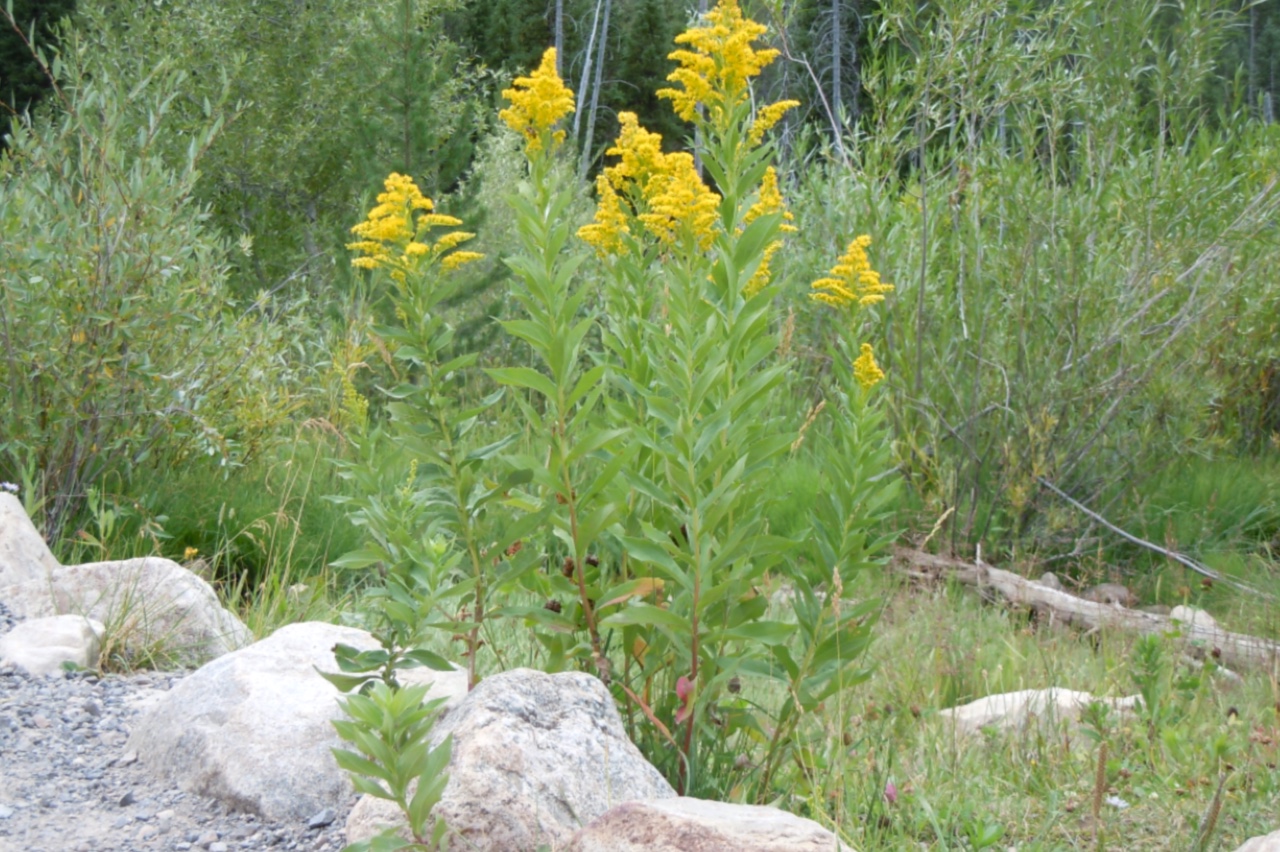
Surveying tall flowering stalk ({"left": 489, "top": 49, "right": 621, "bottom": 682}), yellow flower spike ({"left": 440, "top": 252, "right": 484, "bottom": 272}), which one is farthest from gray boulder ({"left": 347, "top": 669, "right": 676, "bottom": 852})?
yellow flower spike ({"left": 440, "top": 252, "right": 484, "bottom": 272})

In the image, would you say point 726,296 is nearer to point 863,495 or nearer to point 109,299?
point 863,495

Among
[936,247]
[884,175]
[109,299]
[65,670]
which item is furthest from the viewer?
[936,247]

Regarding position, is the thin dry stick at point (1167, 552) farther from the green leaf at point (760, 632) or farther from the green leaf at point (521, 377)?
the green leaf at point (521, 377)

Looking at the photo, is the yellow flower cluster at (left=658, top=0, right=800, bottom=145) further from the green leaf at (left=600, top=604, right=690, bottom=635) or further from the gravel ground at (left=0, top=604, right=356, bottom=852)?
the gravel ground at (left=0, top=604, right=356, bottom=852)

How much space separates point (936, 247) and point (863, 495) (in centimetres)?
366

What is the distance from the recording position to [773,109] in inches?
98.4

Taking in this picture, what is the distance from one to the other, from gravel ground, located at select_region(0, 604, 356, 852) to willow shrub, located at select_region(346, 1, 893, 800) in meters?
0.60

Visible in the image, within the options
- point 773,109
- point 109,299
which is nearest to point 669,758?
point 773,109

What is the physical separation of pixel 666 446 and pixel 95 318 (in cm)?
286

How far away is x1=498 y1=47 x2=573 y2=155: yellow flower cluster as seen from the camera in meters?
2.27

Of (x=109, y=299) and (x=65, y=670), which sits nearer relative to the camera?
(x=65, y=670)

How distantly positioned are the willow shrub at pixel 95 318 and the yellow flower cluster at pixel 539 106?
8.21 feet

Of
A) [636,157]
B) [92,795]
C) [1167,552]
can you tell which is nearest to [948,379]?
[1167,552]

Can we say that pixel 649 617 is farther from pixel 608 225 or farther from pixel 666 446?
pixel 608 225
